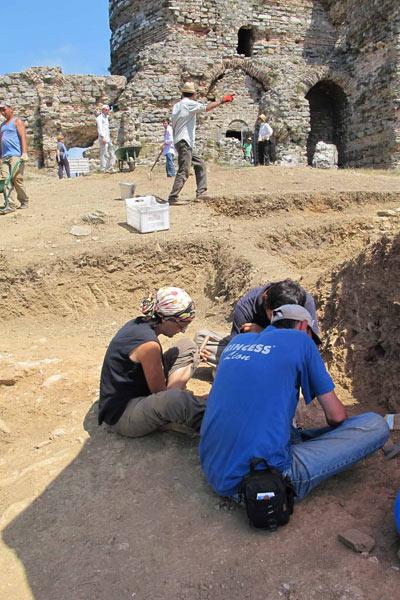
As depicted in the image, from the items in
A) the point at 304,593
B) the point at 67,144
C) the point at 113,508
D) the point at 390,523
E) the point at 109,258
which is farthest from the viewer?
the point at 67,144

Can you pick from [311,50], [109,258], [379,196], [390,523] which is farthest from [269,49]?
[390,523]

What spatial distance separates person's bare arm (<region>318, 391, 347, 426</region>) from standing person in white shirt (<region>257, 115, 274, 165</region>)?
12.7m

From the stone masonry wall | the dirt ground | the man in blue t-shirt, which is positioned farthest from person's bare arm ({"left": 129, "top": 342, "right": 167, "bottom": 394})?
the stone masonry wall

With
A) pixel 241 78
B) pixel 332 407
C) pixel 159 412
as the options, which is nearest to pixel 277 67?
pixel 241 78

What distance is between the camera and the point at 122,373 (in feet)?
10.8

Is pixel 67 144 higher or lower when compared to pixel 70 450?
higher

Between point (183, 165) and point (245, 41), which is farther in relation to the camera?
point (245, 41)

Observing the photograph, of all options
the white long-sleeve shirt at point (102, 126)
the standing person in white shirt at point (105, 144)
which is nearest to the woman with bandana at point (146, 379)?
the standing person in white shirt at point (105, 144)

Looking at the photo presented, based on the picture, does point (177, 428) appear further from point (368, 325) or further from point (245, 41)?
point (245, 41)

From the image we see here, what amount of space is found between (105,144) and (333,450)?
11.2 m

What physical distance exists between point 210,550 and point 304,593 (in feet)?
1.65

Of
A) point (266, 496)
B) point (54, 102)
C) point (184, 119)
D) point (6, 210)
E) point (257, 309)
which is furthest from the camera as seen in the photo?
point (54, 102)

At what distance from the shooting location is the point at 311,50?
55.8 feet

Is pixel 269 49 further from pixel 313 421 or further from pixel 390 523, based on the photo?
pixel 390 523
